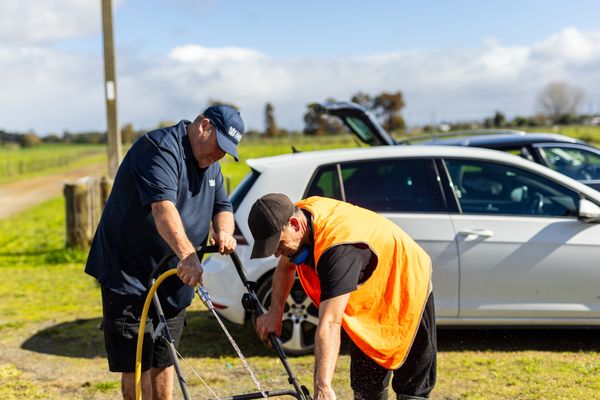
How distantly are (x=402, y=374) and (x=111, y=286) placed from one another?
1.55 meters

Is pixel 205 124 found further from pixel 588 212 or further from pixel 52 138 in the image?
pixel 52 138

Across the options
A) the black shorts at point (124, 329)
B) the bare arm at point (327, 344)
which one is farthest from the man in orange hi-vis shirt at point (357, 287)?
the black shorts at point (124, 329)

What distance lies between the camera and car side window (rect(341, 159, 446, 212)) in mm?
5855

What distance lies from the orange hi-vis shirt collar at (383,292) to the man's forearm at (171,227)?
578 millimetres

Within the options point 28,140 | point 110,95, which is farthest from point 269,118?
point 110,95

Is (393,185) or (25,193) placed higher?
(393,185)

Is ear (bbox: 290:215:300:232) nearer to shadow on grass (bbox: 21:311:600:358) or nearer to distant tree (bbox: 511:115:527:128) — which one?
shadow on grass (bbox: 21:311:600:358)

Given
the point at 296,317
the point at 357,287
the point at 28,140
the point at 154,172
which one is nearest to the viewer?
the point at 357,287

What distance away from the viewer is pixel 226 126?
3.61m

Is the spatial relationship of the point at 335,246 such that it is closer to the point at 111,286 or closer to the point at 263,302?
the point at 111,286

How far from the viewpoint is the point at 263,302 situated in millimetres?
Answer: 5844

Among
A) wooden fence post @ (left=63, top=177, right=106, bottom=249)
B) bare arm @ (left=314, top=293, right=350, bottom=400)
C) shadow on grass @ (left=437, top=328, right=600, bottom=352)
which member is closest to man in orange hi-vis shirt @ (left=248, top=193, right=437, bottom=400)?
bare arm @ (left=314, top=293, right=350, bottom=400)

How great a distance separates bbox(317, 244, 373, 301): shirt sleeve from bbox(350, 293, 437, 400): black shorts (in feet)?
1.95

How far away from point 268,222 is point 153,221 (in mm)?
1039
